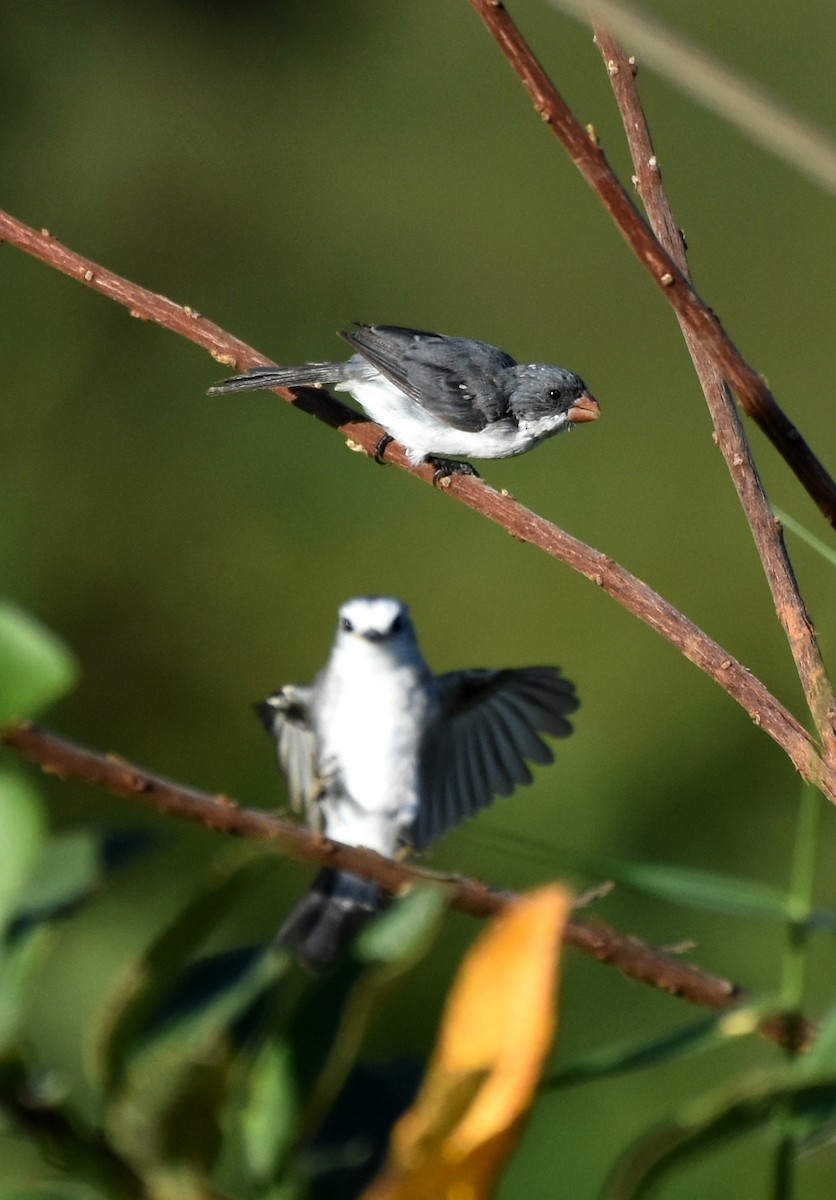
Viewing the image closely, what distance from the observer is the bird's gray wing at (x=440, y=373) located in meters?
1.78

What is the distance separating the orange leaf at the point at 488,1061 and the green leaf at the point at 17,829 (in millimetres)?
141

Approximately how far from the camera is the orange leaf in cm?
22

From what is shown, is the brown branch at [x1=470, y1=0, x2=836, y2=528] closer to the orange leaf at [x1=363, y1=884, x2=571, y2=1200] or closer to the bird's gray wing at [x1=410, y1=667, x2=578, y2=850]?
the orange leaf at [x1=363, y1=884, x2=571, y2=1200]

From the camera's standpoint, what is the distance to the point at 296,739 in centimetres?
176

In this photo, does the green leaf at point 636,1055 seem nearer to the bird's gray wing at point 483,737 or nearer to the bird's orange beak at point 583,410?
the bird's gray wing at point 483,737

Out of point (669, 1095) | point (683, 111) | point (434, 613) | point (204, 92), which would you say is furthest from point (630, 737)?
point (204, 92)

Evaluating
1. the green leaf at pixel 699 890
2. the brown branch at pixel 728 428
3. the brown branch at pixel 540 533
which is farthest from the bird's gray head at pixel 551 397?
the green leaf at pixel 699 890

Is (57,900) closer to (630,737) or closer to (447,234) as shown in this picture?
(630,737)

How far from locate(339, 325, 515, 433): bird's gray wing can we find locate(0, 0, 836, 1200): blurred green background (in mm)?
731

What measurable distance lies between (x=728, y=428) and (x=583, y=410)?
3.96 feet

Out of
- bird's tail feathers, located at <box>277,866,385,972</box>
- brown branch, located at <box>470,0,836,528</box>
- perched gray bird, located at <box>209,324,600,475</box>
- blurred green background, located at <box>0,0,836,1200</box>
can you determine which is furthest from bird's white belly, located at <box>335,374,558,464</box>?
brown branch, located at <box>470,0,836,528</box>

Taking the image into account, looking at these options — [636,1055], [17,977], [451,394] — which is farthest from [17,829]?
[451,394]

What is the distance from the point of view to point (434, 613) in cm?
270

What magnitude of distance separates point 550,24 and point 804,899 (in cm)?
293
